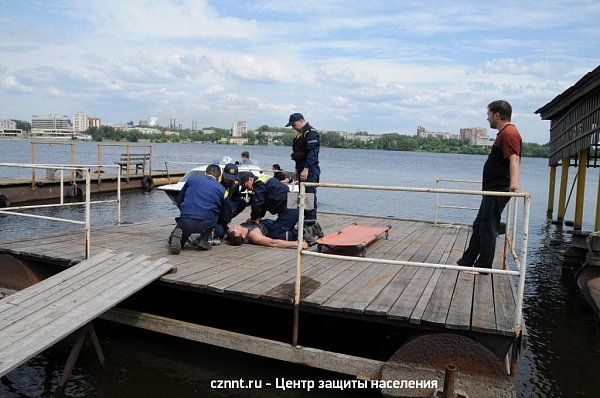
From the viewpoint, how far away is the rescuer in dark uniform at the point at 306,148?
8.56 metres

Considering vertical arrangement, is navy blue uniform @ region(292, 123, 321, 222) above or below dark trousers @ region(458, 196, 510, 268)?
above

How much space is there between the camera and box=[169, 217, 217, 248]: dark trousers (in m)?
7.36

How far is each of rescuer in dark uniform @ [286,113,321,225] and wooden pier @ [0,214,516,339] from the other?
1406 mm

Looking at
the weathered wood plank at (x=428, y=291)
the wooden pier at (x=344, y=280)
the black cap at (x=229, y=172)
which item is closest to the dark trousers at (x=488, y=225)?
the wooden pier at (x=344, y=280)

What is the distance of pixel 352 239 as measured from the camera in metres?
7.91

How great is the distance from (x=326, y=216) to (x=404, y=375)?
7.53 metres

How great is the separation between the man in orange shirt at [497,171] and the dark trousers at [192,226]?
149 inches

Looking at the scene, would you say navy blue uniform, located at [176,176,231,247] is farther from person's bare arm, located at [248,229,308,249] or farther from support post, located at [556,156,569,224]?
support post, located at [556,156,569,224]

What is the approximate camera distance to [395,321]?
5.04 metres

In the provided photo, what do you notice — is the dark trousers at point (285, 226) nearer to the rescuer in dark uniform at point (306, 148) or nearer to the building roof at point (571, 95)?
the rescuer in dark uniform at point (306, 148)

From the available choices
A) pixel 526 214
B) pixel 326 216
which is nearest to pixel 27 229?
pixel 326 216

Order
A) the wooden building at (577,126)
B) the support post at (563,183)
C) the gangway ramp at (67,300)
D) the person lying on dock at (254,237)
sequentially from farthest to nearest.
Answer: the support post at (563,183)
the wooden building at (577,126)
the person lying on dock at (254,237)
the gangway ramp at (67,300)

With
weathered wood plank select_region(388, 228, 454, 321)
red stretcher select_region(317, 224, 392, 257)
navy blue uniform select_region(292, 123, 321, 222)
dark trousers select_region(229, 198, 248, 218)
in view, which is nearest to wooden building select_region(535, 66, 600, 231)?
weathered wood plank select_region(388, 228, 454, 321)

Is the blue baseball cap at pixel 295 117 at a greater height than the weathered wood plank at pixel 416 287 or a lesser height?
greater
